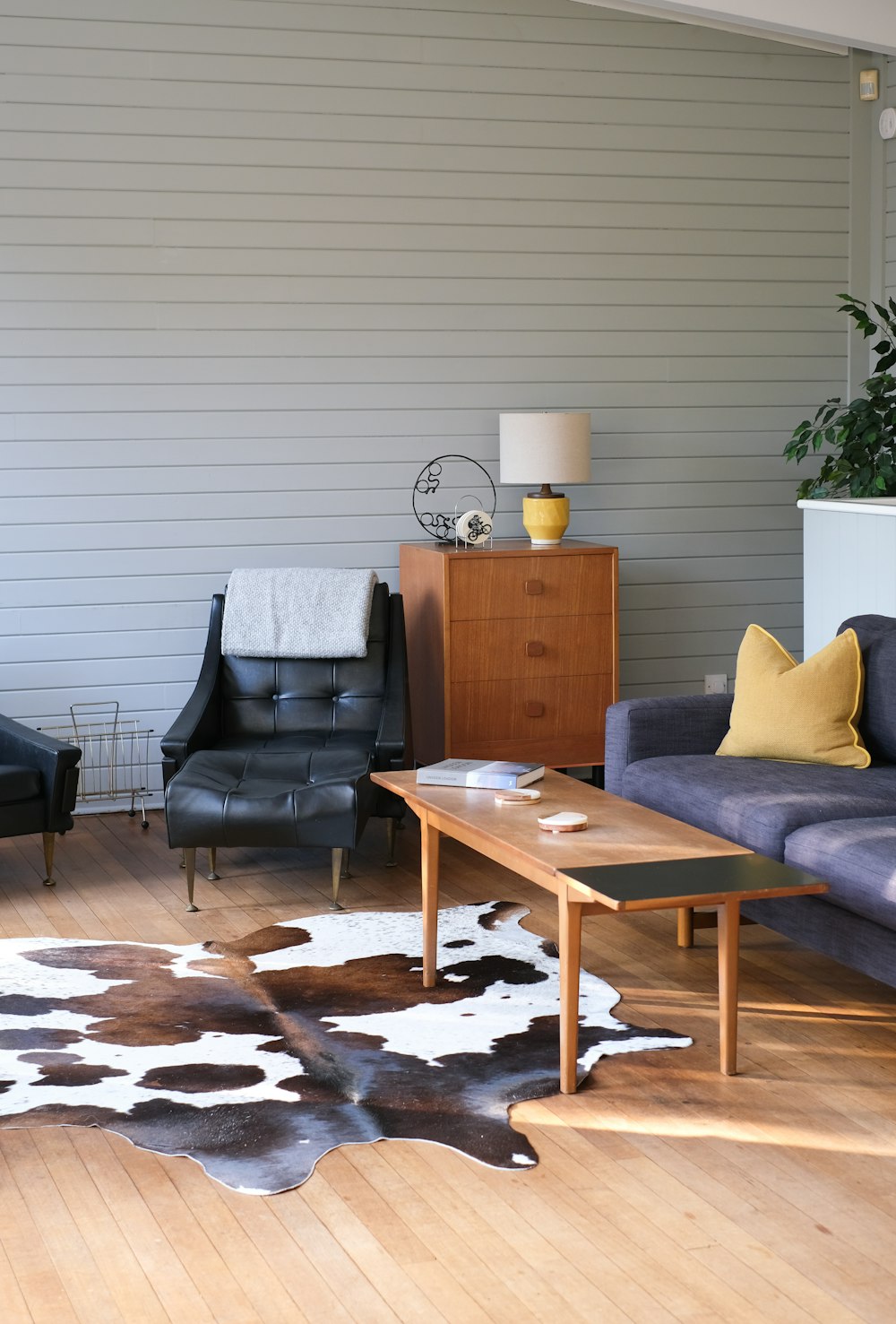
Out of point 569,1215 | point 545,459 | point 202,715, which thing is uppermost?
point 545,459

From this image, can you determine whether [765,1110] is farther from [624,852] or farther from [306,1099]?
[306,1099]

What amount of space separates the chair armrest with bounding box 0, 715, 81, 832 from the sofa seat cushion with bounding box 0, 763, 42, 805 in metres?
0.03

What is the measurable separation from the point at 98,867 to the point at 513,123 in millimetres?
3438

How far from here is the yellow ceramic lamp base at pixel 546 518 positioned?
5.73 m

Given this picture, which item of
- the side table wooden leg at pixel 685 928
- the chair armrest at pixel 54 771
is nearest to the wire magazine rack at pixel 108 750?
the chair armrest at pixel 54 771

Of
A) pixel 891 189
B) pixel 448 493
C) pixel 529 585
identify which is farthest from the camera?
pixel 891 189

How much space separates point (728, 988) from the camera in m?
3.15

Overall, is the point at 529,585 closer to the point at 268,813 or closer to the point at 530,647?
the point at 530,647

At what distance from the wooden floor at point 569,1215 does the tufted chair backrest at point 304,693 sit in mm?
2055

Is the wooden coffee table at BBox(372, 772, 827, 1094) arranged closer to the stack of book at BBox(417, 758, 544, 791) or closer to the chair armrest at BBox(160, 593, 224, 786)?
the stack of book at BBox(417, 758, 544, 791)

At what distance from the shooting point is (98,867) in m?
5.02

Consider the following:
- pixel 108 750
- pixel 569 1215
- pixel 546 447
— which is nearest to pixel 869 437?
pixel 546 447

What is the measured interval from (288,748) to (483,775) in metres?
1.49

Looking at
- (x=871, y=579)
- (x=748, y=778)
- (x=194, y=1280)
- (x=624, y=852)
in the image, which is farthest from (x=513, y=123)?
(x=194, y=1280)
